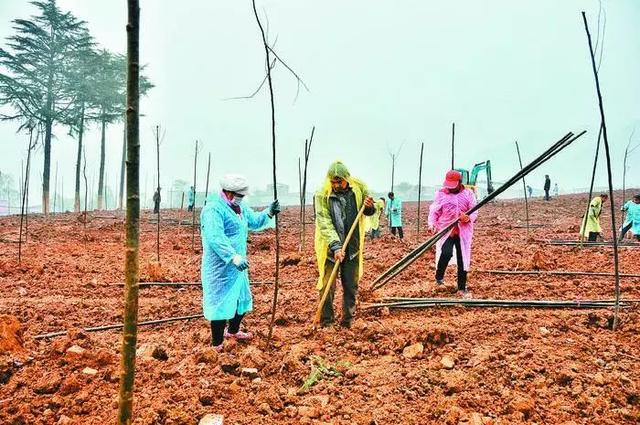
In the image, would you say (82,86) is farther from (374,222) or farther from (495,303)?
(495,303)

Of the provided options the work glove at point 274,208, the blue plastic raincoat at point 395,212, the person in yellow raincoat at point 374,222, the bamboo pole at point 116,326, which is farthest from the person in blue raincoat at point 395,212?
the work glove at point 274,208

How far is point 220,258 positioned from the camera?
Answer: 3.62m

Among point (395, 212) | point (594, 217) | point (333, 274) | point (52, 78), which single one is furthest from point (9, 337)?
point (52, 78)

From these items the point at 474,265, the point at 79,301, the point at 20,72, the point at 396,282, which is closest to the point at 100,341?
the point at 79,301

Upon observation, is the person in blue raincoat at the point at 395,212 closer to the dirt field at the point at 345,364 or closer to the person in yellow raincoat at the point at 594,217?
the person in yellow raincoat at the point at 594,217

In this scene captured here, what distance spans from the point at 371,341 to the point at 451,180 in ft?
8.27

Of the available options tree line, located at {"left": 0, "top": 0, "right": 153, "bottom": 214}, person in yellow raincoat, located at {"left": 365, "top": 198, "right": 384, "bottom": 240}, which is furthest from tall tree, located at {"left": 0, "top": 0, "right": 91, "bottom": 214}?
person in yellow raincoat, located at {"left": 365, "top": 198, "right": 384, "bottom": 240}

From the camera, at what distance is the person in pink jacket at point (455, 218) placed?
17.7ft

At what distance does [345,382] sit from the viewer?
3053mm

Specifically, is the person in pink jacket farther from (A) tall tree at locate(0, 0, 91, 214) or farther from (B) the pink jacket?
(A) tall tree at locate(0, 0, 91, 214)

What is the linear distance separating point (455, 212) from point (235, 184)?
3.06 meters

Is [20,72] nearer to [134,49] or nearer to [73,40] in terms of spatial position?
[73,40]

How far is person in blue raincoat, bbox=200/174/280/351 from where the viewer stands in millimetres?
3559

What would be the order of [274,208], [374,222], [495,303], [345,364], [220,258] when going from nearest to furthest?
[345,364] → [220,258] → [274,208] → [495,303] → [374,222]
